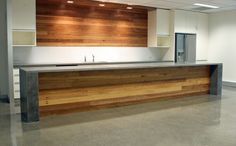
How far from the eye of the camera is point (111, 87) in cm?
571

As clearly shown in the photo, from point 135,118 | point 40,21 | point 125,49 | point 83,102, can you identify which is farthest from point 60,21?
point 135,118

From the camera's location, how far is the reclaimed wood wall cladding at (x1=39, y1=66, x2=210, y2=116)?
500 centimetres

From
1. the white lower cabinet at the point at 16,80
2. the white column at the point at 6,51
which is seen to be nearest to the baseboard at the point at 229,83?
the white lower cabinet at the point at 16,80

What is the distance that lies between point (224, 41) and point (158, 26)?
104 inches

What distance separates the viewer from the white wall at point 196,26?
906 centimetres

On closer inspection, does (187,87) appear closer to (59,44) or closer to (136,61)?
(136,61)

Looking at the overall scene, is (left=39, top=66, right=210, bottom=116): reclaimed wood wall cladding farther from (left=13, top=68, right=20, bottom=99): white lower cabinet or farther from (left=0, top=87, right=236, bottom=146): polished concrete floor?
(left=13, top=68, right=20, bottom=99): white lower cabinet

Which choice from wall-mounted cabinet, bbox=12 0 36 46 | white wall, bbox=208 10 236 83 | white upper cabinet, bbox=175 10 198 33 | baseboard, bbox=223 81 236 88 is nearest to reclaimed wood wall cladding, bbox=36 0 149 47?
wall-mounted cabinet, bbox=12 0 36 46

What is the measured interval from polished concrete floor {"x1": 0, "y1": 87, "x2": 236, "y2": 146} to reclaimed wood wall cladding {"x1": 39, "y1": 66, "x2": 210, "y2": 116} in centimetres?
23

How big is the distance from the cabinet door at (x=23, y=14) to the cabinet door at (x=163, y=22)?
4.03 metres

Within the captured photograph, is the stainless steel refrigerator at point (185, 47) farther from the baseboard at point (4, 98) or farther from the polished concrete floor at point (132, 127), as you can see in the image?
the baseboard at point (4, 98)

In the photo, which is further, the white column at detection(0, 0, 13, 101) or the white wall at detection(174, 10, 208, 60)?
the white wall at detection(174, 10, 208, 60)

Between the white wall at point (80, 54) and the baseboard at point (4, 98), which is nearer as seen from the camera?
the baseboard at point (4, 98)

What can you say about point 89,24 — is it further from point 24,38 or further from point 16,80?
point 16,80
